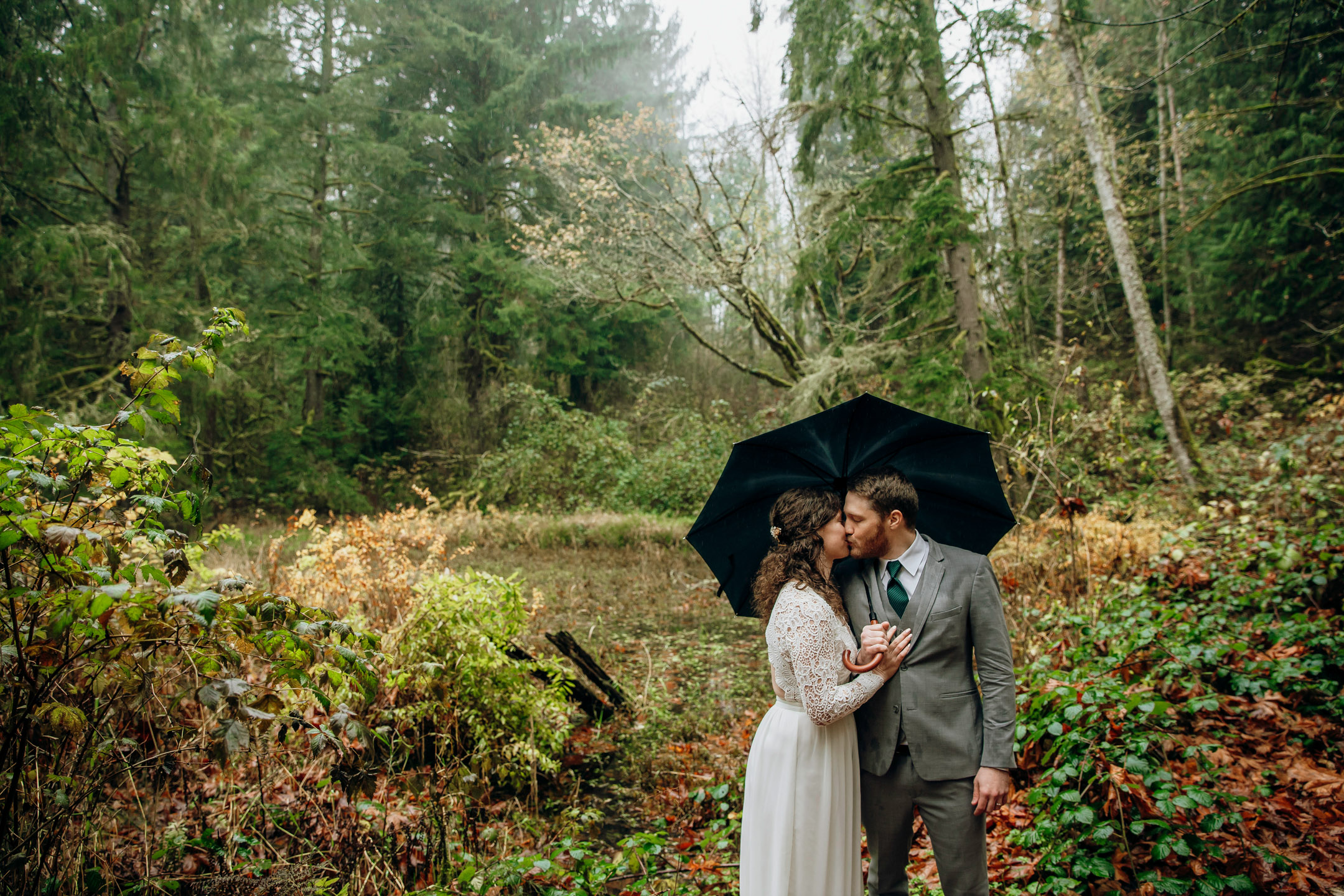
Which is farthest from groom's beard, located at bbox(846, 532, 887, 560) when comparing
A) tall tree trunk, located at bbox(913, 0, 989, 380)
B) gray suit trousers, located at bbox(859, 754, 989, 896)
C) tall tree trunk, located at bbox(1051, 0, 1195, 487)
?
tall tree trunk, located at bbox(1051, 0, 1195, 487)

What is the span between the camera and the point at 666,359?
19.9m

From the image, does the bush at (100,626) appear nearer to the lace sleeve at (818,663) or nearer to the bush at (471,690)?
the lace sleeve at (818,663)

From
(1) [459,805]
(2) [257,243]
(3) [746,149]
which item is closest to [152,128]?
(2) [257,243]

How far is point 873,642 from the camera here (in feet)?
6.76

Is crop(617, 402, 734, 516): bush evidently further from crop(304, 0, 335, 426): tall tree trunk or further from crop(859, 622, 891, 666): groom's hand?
crop(859, 622, 891, 666): groom's hand

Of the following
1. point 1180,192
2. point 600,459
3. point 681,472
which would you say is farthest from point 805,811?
point 1180,192

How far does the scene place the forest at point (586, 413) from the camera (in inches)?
102

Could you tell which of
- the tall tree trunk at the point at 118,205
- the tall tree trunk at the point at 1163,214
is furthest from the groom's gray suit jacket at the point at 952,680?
the tall tree trunk at the point at 1163,214

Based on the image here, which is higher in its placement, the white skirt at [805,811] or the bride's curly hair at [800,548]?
the bride's curly hair at [800,548]

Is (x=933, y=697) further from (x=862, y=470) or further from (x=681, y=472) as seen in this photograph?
(x=681, y=472)

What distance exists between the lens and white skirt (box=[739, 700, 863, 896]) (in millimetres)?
2125

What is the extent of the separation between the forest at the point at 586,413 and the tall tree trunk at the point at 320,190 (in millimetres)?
92

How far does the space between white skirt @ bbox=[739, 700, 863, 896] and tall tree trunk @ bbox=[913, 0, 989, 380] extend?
7.41 meters

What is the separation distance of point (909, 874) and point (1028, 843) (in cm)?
68
